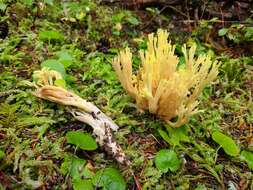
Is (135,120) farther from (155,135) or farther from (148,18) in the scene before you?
(148,18)

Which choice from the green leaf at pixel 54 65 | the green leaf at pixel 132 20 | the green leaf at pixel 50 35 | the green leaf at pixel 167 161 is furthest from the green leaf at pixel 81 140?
the green leaf at pixel 132 20

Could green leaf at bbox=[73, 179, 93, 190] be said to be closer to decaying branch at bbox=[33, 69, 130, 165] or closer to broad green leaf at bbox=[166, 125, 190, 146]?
decaying branch at bbox=[33, 69, 130, 165]

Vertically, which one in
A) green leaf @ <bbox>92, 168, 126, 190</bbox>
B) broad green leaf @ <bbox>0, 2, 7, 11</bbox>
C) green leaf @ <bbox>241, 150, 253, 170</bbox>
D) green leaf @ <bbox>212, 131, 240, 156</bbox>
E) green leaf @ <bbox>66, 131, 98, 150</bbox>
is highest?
broad green leaf @ <bbox>0, 2, 7, 11</bbox>

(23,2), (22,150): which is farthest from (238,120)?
(23,2)

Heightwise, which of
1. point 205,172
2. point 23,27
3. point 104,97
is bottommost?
point 205,172

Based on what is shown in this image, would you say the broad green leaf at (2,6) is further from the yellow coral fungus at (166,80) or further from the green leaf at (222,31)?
the green leaf at (222,31)

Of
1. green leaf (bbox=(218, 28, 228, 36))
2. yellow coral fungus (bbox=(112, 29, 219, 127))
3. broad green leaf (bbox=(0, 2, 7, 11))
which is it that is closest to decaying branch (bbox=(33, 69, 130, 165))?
yellow coral fungus (bbox=(112, 29, 219, 127))

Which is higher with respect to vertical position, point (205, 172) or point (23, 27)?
point (23, 27)
